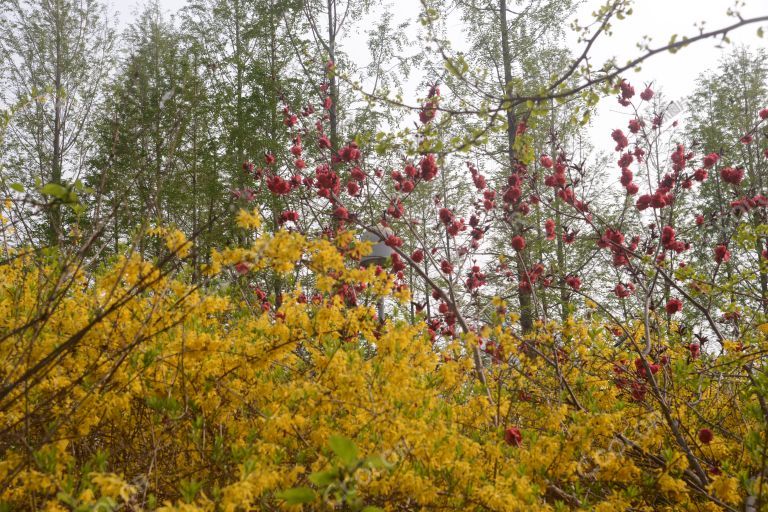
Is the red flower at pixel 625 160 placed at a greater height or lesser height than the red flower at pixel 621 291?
greater

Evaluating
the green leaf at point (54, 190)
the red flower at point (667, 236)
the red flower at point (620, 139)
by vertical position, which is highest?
the red flower at point (620, 139)

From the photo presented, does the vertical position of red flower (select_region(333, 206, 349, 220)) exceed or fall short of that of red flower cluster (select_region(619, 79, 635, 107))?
it falls short

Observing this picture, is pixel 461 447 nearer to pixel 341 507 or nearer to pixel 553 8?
pixel 341 507

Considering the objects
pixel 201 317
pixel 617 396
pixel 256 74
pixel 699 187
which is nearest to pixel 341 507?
pixel 201 317

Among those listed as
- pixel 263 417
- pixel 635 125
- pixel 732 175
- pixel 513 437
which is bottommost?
pixel 513 437

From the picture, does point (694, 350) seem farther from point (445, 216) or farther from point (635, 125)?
point (445, 216)

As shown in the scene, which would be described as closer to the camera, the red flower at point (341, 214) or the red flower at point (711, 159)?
the red flower at point (341, 214)

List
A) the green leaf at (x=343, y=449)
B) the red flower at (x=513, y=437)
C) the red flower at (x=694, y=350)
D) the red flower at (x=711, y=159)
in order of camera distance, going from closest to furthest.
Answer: the green leaf at (x=343, y=449) → the red flower at (x=513, y=437) → the red flower at (x=694, y=350) → the red flower at (x=711, y=159)

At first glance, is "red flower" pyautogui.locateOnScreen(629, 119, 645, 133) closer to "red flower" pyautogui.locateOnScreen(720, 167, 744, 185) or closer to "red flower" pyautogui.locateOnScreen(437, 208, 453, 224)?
"red flower" pyautogui.locateOnScreen(720, 167, 744, 185)

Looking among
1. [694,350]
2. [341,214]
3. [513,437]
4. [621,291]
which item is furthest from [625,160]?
[513,437]

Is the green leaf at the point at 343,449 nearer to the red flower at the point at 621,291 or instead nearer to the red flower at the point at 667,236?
the red flower at the point at 667,236

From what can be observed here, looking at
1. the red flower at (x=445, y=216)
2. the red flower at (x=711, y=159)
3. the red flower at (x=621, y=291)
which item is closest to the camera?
the red flower at (x=445, y=216)

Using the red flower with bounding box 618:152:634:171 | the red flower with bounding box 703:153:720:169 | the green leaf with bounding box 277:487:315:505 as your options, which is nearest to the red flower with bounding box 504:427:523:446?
the green leaf with bounding box 277:487:315:505

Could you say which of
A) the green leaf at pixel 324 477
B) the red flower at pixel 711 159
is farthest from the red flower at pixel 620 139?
the green leaf at pixel 324 477
